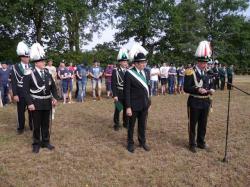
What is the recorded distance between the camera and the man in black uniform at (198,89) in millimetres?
6828

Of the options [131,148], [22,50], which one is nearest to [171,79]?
[22,50]

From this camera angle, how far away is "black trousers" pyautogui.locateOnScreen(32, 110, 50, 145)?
6930mm

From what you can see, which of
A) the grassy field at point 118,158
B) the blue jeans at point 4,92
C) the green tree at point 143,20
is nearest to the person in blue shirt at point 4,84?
the blue jeans at point 4,92

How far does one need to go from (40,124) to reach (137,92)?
2065mm

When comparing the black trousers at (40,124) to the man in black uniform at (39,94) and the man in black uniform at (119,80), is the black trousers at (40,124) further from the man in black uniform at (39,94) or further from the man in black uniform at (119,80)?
the man in black uniform at (119,80)

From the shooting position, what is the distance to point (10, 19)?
29.8 meters

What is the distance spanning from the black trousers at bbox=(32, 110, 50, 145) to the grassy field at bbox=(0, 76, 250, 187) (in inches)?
10.0

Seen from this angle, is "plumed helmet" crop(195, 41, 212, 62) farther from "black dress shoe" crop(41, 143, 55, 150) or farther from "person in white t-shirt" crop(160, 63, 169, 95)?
"person in white t-shirt" crop(160, 63, 169, 95)

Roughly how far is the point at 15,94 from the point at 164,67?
479 inches

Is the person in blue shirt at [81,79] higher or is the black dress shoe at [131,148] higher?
the person in blue shirt at [81,79]

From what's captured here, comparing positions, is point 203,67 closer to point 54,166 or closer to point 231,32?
point 54,166

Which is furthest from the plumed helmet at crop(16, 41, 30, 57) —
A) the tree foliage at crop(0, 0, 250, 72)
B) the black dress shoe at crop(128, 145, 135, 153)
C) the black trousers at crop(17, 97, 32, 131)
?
the tree foliage at crop(0, 0, 250, 72)

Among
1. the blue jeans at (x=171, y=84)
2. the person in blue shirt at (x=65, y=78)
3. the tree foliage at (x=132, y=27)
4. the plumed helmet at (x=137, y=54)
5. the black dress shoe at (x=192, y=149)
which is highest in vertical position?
the tree foliage at (x=132, y=27)

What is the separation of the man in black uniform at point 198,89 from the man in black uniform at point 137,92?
834mm
